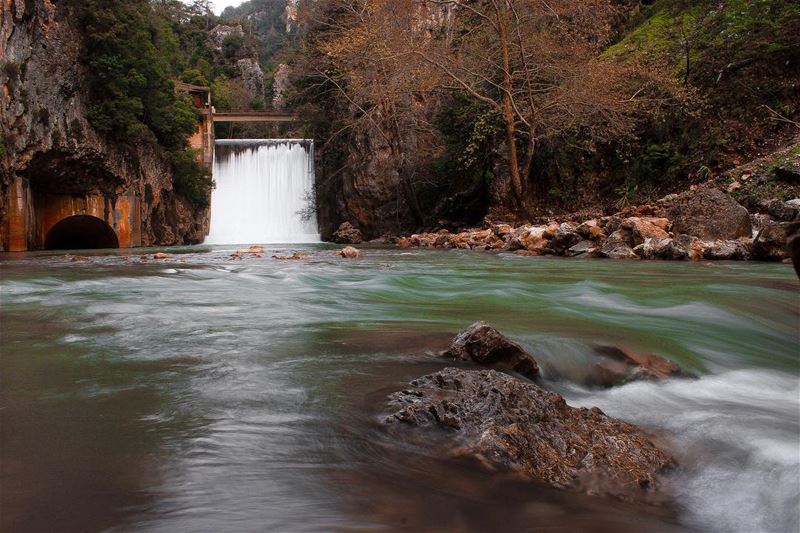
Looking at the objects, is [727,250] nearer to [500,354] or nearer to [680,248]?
[680,248]

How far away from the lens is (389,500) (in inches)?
79.3

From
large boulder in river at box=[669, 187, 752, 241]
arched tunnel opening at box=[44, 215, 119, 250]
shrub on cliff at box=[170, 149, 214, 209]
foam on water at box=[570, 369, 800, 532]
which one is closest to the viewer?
foam on water at box=[570, 369, 800, 532]

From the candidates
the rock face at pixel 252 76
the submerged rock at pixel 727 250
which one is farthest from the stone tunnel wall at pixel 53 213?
the rock face at pixel 252 76

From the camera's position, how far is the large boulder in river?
436 inches

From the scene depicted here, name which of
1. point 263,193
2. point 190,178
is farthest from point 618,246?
point 263,193

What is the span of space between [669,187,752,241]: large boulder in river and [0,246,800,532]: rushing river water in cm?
486

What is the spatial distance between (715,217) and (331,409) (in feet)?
34.7

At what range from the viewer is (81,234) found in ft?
95.1

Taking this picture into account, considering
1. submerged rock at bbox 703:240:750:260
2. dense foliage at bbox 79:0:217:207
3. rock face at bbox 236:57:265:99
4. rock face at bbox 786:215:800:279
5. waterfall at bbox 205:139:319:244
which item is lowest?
submerged rock at bbox 703:240:750:260

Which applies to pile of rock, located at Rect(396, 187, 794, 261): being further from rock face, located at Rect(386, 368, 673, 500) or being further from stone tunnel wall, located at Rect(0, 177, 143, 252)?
stone tunnel wall, located at Rect(0, 177, 143, 252)

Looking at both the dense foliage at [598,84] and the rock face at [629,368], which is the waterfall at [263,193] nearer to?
the dense foliage at [598,84]

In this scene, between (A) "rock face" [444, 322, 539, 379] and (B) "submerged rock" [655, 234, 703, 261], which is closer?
(A) "rock face" [444, 322, 539, 379]

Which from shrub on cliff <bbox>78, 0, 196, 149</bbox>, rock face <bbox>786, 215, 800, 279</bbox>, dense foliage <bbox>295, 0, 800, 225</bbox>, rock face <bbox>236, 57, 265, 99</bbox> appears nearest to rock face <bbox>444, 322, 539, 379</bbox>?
rock face <bbox>786, 215, 800, 279</bbox>

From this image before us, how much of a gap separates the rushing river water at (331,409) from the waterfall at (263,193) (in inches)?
1110
